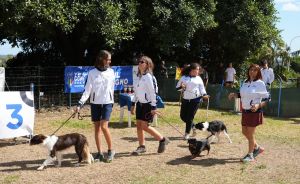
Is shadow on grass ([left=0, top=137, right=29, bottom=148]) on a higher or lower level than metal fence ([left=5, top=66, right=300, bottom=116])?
lower

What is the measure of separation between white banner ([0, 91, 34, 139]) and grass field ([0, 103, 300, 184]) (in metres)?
0.33

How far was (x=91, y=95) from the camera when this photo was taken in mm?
7914

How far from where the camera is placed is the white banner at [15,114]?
367 inches

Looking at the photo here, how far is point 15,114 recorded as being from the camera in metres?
9.47

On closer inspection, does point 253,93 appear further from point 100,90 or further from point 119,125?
point 119,125

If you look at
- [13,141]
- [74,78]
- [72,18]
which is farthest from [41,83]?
[13,141]

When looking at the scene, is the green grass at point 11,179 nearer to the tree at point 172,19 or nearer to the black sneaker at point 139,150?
the black sneaker at point 139,150

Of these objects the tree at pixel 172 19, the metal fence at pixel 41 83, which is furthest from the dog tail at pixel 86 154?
the tree at pixel 172 19

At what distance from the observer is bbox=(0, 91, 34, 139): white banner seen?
30.6 ft

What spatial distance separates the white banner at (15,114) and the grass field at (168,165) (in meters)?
0.33

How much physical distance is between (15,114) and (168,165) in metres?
3.48

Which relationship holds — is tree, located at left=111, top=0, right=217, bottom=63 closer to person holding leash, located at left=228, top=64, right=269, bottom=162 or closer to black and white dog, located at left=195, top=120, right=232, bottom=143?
black and white dog, located at left=195, top=120, right=232, bottom=143

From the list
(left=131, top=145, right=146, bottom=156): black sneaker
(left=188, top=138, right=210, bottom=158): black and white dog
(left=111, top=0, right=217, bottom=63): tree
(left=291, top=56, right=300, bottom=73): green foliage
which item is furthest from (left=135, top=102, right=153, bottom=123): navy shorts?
(left=291, top=56, right=300, bottom=73): green foliage

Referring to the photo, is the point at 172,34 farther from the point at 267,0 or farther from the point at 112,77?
the point at 112,77
